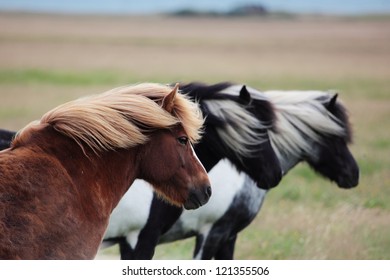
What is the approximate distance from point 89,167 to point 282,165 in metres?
3.24

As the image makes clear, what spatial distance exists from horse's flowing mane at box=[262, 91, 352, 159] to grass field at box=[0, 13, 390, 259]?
104cm

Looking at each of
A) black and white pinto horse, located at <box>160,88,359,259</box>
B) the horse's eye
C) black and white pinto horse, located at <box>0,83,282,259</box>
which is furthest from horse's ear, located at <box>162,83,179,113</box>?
black and white pinto horse, located at <box>160,88,359,259</box>

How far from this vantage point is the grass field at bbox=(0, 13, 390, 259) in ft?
25.8

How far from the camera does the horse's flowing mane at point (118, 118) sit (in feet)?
13.5

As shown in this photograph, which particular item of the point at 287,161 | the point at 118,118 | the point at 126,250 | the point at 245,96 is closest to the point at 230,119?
the point at 245,96

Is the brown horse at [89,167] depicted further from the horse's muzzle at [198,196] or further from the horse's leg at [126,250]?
the horse's leg at [126,250]

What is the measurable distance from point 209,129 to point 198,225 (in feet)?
2.59

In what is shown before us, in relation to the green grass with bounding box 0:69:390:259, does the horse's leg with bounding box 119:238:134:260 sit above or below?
above

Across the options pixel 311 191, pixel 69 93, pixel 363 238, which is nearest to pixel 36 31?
pixel 69 93

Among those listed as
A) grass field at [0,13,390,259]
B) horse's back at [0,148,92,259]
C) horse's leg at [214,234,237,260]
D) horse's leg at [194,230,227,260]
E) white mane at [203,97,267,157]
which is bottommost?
grass field at [0,13,390,259]

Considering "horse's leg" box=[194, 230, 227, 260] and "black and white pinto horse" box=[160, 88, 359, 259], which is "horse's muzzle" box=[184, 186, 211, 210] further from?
"horse's leg" box=[194, 230, 227, 260]

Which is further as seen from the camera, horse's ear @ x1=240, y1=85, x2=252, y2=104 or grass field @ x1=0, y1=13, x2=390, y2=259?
grass field @ x1=0, y1=13, x2=390, y2=259

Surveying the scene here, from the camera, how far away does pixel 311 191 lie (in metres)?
9.98

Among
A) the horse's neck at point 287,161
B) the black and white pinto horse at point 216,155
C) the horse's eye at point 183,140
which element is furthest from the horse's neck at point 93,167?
the horse's neck at point 287,161
